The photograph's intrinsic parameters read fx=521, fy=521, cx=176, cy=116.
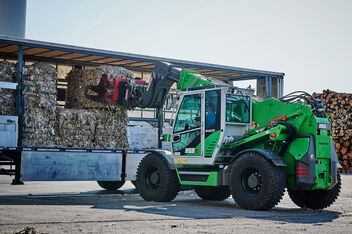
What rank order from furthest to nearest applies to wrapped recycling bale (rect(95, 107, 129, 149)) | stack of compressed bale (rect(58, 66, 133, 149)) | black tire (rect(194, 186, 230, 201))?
wrapped recycling bale (rect(95, 107, 129, 149))
stack of compressed bale (rect(58, 66, 133, 149))
black tire (rect(194, 186, 230, 201))

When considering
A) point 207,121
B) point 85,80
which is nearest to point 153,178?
point 207,121

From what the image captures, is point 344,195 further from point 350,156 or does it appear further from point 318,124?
point 350,156

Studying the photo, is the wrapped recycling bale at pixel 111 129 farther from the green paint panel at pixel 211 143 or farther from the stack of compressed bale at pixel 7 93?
the green paint panel at pixel 211 143

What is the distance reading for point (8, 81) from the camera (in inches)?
520

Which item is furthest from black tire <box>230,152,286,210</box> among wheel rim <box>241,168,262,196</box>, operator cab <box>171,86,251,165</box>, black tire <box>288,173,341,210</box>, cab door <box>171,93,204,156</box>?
black tire <box>288,173,341,210</box>

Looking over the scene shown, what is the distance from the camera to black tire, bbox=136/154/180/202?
36.6 ft

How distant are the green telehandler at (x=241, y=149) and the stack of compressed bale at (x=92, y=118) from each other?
2.64 meters

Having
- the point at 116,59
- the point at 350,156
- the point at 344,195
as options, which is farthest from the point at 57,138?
the point at 350,156

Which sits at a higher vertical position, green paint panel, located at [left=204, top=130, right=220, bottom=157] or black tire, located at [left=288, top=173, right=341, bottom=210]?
green paint panel, located at [left=204, top=130, right=220, bottom=157]

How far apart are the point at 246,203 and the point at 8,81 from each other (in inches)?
278

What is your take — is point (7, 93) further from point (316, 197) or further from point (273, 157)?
point (316, 197)

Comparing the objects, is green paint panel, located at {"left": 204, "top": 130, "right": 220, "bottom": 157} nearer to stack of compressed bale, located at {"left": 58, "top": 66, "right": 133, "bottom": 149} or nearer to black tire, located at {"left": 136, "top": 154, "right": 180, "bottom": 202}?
black tire, located at {"left": 136, "top": 154, "right": 180, "bottom": 202}

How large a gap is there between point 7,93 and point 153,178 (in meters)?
4.46

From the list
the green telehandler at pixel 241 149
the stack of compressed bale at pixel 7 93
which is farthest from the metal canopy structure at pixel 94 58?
the green telehandler at pixel 241 149
